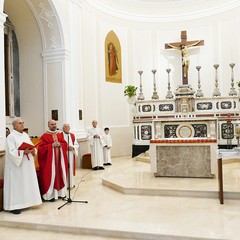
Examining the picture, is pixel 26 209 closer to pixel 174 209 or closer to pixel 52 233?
pixel 52 233

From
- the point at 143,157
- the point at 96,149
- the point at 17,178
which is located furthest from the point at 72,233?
the point at 143,157

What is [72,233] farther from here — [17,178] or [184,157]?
[184,157]

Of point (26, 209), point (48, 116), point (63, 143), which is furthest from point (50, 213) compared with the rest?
point (48, 116)

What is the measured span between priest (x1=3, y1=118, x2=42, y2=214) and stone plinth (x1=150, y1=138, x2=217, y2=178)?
3244mm

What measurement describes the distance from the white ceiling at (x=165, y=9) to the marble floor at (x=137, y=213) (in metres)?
8.24

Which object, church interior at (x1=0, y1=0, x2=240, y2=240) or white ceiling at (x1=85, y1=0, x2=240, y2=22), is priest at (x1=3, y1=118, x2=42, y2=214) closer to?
church interior at (x1=0, y1=0, x2=240, y2=240)

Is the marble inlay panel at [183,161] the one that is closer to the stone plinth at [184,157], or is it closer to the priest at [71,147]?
the stone plinth at [184,157]

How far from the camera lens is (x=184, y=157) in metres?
7.80

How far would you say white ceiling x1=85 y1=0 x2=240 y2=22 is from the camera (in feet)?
43.7

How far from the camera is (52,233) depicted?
4.93 metres

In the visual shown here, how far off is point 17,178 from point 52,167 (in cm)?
86

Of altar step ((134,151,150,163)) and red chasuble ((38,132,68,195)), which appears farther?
altar step ((134,151,150,163))

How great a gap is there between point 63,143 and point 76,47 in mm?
4682

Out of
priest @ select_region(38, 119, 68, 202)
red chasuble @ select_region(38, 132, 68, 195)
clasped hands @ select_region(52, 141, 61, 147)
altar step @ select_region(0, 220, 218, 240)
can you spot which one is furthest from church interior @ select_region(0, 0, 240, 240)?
clasped hands @ select_region(52, 141, 61, 147)
